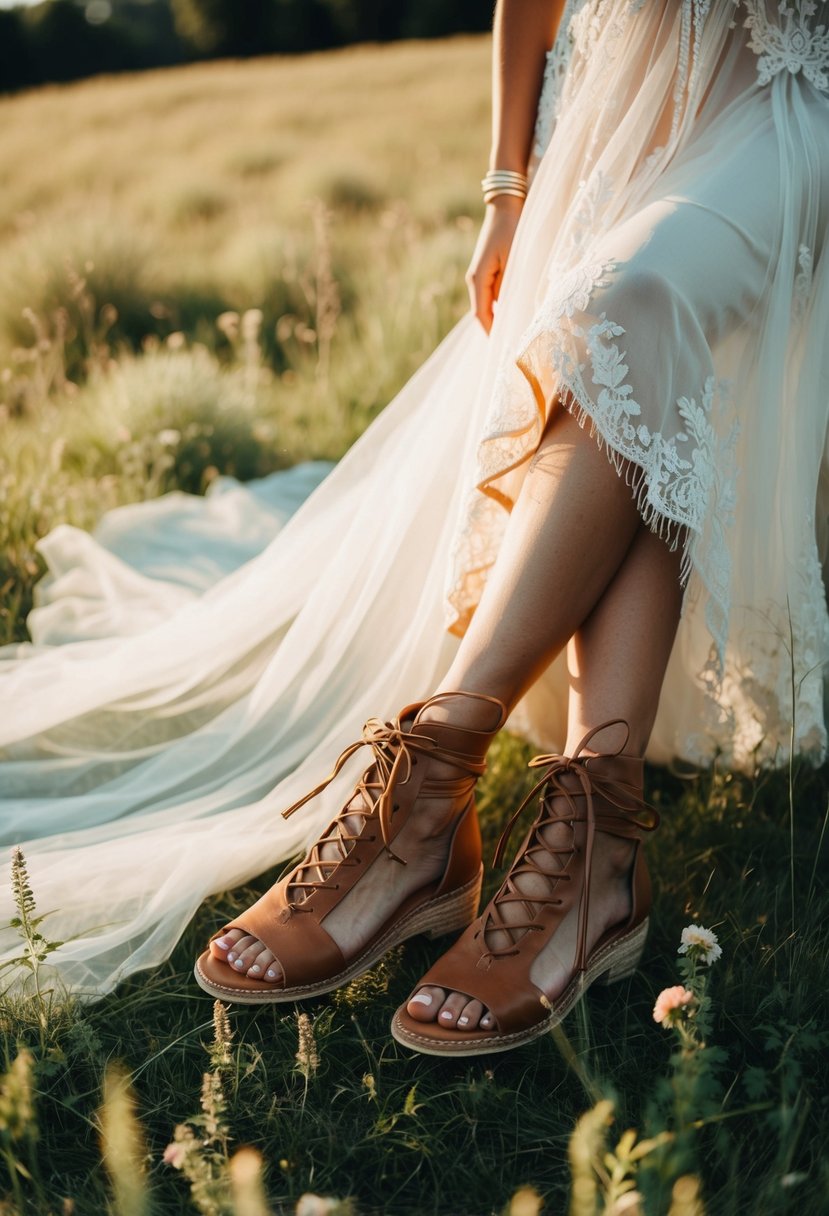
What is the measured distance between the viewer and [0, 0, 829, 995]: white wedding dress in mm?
1527

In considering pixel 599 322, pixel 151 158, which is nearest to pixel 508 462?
pixel 599 322

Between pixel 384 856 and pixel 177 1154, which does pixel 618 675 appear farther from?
pixel 177 1154

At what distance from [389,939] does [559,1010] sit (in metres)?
0.27

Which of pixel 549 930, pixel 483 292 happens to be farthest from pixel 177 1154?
pixel 483 292

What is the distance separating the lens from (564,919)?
146cm

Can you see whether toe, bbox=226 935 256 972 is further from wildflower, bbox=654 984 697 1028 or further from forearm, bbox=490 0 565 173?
forearm, bbox=490 0 565 173

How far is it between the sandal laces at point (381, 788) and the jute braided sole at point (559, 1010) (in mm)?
230

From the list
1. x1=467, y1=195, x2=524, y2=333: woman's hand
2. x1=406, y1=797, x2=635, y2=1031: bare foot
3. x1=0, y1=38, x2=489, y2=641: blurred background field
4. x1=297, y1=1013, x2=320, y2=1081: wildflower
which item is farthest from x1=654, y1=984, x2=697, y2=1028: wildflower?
x1=0, y1=38, x2=489, y2=641: blurred background field

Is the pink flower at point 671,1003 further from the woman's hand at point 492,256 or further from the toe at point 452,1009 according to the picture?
the woman's hand at point 492,256

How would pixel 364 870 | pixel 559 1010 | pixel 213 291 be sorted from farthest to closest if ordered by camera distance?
1. pixel 213 291
2. pixel 364 870
3. pixel 559 1010

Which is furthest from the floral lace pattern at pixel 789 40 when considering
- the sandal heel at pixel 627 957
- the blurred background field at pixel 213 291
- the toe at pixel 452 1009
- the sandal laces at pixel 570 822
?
the blurred background field at pixel 213 291

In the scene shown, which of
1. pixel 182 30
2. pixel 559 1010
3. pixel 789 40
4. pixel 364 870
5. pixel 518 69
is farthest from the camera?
pixel 182 30

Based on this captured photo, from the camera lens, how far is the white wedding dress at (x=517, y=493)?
5.01 ft

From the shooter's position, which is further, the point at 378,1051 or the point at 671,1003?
the point at 378,1051
